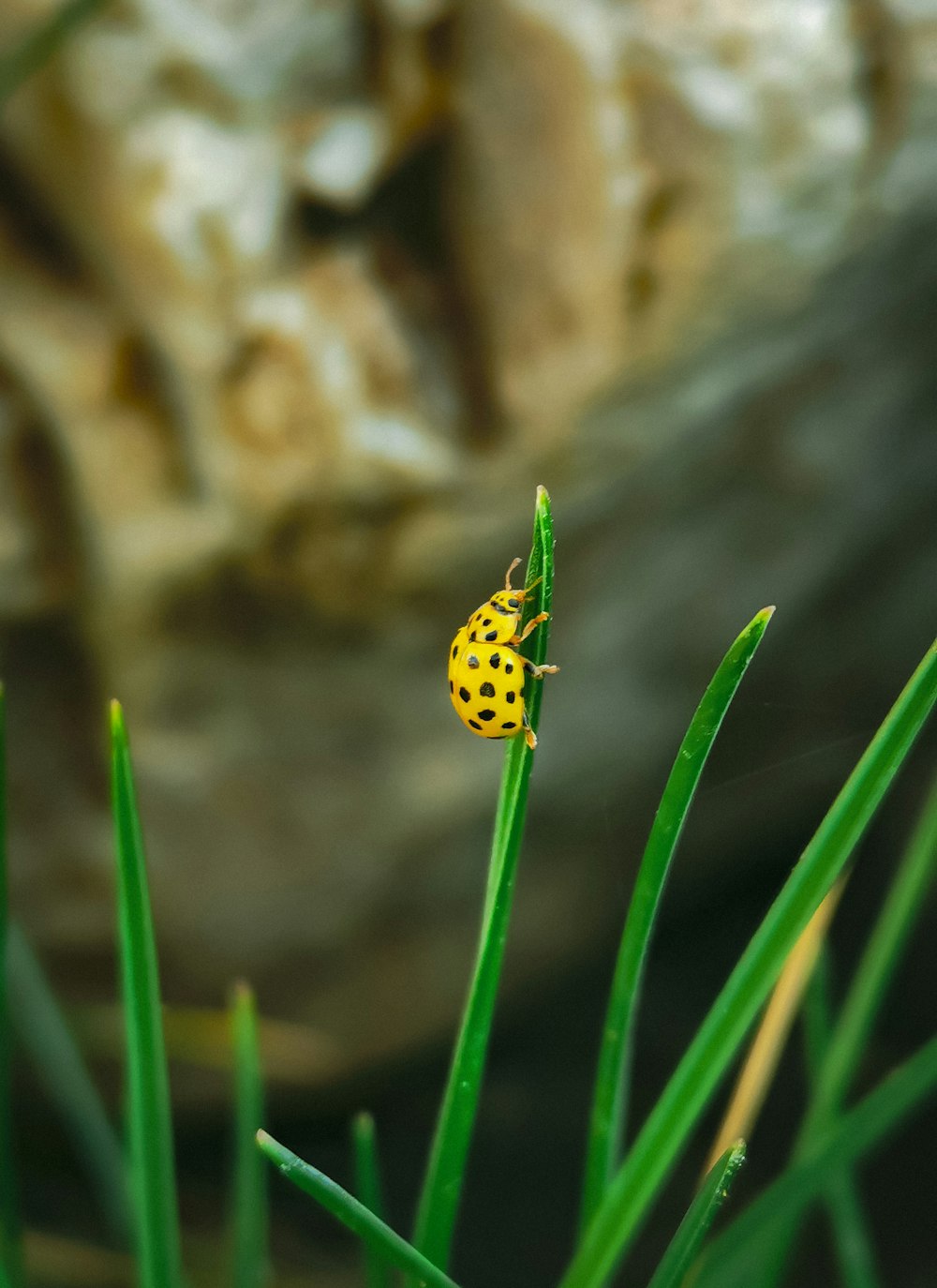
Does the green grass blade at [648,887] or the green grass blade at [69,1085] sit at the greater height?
the green grass blade at [69,1085]

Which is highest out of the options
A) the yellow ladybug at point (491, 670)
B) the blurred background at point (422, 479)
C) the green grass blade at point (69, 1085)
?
the blurred background at point (422, 479)

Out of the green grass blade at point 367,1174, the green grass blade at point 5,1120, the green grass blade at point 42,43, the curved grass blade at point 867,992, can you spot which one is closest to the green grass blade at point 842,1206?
the curved grass blade at point 867,992

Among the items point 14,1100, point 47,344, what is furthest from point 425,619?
point 14,1100

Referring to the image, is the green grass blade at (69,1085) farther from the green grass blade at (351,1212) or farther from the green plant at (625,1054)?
the green grass blade at (351,1212)

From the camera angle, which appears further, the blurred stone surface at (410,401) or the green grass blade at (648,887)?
the blurred stone surface at (410,401)

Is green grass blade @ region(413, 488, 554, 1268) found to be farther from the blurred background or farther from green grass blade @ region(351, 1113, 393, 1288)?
the blurred background

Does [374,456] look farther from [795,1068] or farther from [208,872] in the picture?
[795,1068]
